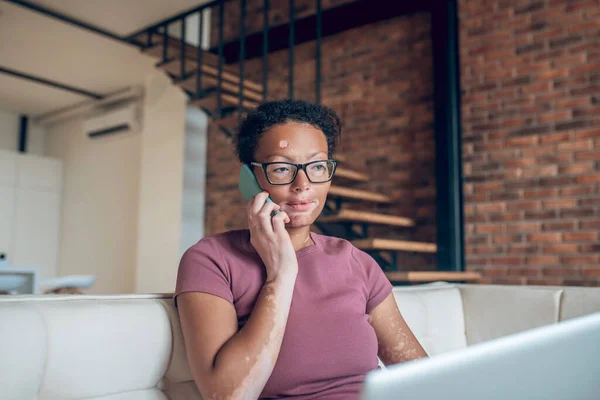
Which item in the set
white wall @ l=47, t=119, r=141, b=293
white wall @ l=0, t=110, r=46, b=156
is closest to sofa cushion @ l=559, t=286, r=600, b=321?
white wall @ l=47, t=119, r=141, b=293

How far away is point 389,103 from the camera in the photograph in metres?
4.39

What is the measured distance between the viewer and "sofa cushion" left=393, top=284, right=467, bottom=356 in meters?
1.72

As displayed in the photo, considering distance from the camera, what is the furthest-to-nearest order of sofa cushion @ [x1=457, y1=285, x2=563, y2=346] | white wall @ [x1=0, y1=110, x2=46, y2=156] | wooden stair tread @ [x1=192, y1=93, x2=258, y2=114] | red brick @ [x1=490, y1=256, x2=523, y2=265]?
white wall @ [x1=0, y1=110, x2=46, y2=156] → wooden stair tread @ [x1=192, y1=93, x2=258, y2=114] → red brick @ [x1=490, y1=256, x2=523, y2=265] → sofa cushion @ [x1=457, y1=285, x2=563, y2=346]

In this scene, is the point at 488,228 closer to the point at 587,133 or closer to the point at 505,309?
the point at 587,133

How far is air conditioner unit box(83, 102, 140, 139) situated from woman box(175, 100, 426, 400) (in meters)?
5.51

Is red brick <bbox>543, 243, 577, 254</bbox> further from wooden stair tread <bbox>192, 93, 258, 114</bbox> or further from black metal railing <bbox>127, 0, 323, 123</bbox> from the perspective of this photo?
wooden stair tread <bbox>192, 93, 258, 114</bbox>

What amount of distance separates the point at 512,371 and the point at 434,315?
57.2 inches

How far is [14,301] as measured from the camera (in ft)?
3.18

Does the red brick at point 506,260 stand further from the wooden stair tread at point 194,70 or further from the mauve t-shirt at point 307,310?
the mauve t-shirt at point 307,310

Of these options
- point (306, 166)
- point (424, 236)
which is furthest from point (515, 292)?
point (424, 236)

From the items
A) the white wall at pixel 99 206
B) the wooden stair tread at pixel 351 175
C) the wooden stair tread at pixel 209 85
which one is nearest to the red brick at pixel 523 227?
the wooden stair tread at pixel 351 175

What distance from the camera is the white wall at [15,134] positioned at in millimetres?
7492

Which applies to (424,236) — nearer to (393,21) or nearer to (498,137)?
(498,137)

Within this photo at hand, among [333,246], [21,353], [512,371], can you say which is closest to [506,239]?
[333,246]
